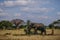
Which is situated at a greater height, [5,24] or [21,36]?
[5,24]

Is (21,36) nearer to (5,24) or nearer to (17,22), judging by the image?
(17,22)

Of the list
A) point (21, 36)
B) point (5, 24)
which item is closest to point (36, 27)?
point (21, 36)

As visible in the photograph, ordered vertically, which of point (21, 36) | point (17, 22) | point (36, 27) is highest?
point (17, 22)

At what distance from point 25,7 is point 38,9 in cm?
26

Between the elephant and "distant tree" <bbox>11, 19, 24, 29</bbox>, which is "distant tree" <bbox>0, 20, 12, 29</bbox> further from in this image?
the elephant

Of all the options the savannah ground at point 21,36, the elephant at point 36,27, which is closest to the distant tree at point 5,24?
the savannah ground at point 21,36

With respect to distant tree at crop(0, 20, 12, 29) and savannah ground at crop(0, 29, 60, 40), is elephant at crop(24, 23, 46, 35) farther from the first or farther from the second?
distant tree at crop(0, 20, 12, 29)

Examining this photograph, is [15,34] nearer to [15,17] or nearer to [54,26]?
[15,17]

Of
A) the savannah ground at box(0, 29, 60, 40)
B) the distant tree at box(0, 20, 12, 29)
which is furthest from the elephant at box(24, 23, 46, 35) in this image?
the distant tree at box(0, 20, 12, 29)

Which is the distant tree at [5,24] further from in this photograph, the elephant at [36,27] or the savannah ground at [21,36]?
the elephant at [36,27]

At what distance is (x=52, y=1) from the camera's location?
280 cm

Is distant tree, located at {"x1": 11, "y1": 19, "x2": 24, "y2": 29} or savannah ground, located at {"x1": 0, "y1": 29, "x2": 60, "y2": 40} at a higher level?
distant tree, located at {"x1": 11, "y1": 19, "x2": 24, "y2": 29}

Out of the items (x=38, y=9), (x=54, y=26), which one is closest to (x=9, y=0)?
(x=38, y=9)

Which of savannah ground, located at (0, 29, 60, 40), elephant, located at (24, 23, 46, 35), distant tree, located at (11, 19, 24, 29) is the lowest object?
savannah ground, located at (0, 29, 60, 40)
